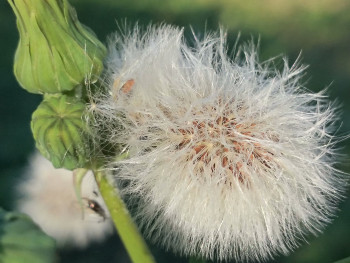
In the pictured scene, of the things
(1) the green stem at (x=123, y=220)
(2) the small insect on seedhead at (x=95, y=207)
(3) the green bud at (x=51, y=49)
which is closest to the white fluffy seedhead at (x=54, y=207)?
(2) the small insect on seedhead at (x=95, y=207)

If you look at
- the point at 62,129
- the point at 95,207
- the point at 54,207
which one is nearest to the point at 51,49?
the point at 62,129

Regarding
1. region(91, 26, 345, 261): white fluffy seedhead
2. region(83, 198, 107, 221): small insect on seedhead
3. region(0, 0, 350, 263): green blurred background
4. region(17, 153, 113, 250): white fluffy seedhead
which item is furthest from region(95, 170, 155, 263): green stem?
region(0, 0, 350, 263): green blurred background

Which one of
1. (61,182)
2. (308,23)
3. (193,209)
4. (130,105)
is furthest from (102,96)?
(308,23)

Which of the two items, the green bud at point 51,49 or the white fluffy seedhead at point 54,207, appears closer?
the green bud at point 51,49

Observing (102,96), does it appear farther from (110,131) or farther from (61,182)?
(61,182)

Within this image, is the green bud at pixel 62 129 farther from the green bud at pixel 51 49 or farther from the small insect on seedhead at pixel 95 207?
the small insect on seedhead at pixel 95 207

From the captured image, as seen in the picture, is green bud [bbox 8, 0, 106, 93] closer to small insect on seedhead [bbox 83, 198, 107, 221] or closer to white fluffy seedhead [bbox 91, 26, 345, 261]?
white fluffy seedhead [bbox 91, 26, 345, 261]
